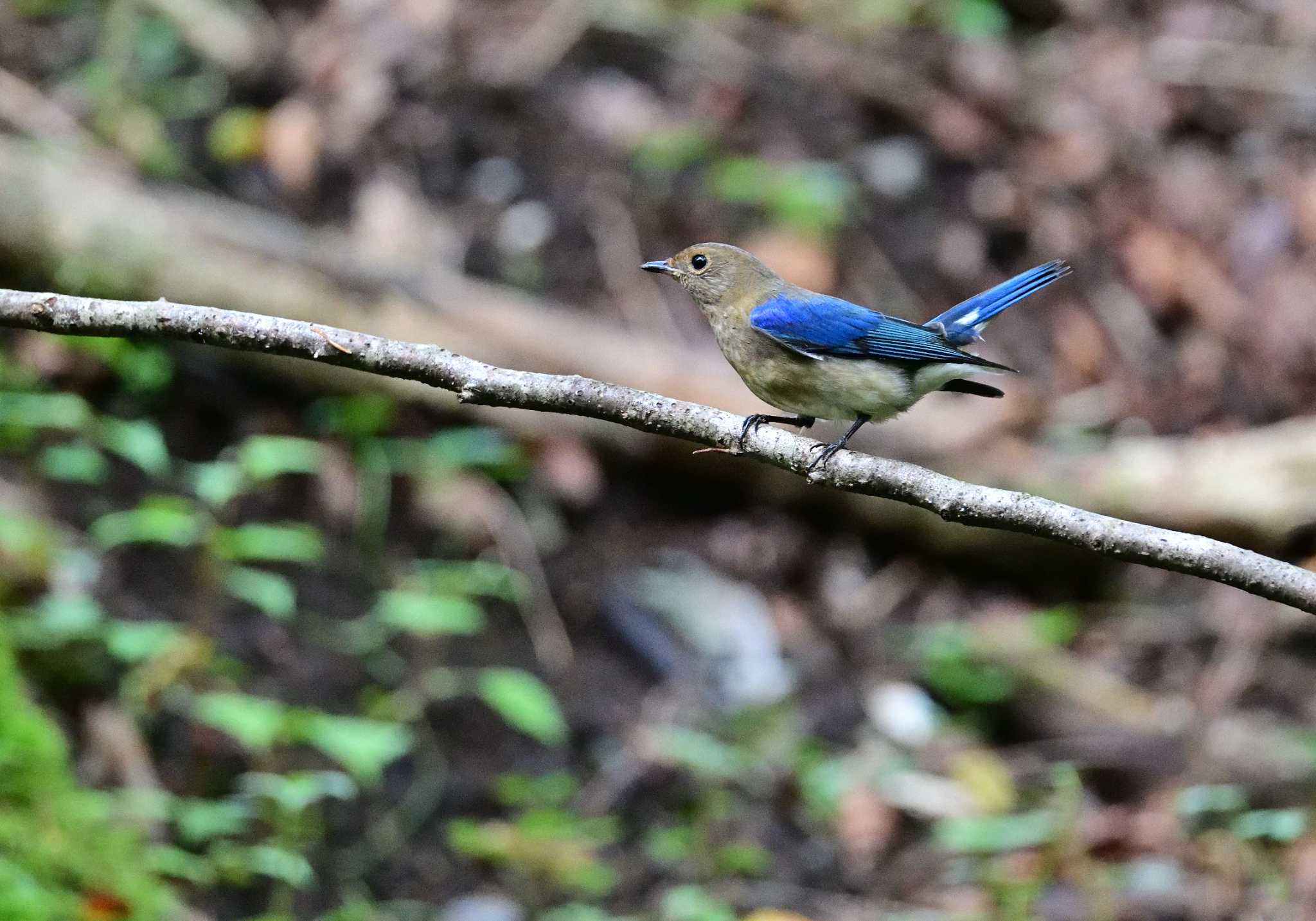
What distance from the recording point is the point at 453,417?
612cm

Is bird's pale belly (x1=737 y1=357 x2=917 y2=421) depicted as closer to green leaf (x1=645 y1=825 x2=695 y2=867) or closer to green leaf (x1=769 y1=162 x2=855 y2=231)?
green leaf (x1=645 y1=825 x2=695 y2=867)

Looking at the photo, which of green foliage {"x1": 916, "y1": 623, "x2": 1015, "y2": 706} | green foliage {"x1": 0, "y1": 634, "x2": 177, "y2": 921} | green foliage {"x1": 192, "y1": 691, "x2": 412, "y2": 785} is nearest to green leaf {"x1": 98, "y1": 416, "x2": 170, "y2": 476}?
green foliage {"x1": 192, "y1": 691, "x2": 412, "y2": 785}

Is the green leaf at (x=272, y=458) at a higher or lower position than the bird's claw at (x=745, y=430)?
higher

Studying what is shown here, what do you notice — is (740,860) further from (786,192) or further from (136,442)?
(786,192)

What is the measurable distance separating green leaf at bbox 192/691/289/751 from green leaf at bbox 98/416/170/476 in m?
0.92

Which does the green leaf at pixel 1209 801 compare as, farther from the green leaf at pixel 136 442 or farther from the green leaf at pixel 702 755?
the green leaf at pixel 136 442

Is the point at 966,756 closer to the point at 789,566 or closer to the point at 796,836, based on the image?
the point at 796,836

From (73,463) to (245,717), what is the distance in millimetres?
1615

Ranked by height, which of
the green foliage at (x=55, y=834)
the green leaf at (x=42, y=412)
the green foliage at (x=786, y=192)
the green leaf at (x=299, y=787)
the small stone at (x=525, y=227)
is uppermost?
the green foliage at (x=786, y=192)

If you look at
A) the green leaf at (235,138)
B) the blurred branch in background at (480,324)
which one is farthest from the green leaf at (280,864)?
the green leaf at (235,138)

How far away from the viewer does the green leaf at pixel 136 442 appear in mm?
4777

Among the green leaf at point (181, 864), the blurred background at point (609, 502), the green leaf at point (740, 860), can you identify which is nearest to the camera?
the green leaf at point (181, 864)

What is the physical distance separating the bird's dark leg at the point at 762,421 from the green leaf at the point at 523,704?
1693 millimetres

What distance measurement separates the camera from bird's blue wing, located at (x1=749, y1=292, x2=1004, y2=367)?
12.2 ft
